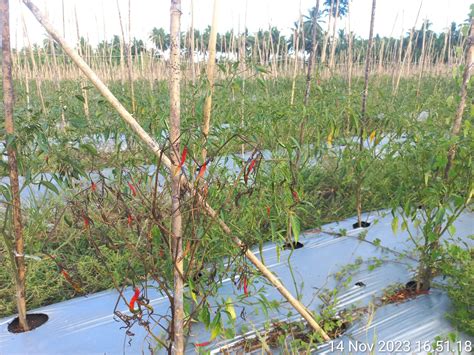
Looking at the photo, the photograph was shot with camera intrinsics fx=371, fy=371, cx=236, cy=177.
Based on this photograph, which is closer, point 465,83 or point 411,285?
point 465,83

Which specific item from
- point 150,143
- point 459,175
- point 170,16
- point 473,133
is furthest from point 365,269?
point 170,16

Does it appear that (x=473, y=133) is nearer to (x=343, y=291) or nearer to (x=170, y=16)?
(x=343, y=291)

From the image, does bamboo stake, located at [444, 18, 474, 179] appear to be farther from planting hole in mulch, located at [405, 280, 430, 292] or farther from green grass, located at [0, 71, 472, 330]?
planting hole in mulch, located at [405, 280, 430, 292]

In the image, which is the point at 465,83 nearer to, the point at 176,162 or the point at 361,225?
the point at 361,225

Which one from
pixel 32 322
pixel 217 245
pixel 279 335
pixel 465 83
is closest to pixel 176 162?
pixel 217 245

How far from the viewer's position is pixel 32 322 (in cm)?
154

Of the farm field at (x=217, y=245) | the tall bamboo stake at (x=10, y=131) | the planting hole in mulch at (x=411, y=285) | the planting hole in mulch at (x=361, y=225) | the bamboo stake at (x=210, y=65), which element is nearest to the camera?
the farm field at (x=217, y=245)

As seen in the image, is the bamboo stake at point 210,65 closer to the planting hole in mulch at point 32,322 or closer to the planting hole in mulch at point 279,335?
the planting hole in mulch at point 279,335

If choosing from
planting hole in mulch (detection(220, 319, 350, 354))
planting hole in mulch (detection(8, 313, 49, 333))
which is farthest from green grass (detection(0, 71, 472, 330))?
planting hole in mulch (detection(220, 319, 350, 354))

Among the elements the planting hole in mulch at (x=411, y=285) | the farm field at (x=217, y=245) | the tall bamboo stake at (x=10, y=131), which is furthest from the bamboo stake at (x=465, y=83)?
the tall bamboo stake at (x=10, y=131)

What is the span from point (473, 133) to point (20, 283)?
1.79 m

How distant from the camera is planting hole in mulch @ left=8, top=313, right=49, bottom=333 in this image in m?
1.47

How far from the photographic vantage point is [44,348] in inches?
53.0

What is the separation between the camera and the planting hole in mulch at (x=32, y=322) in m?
1.47
